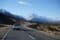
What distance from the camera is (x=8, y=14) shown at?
12984 mm

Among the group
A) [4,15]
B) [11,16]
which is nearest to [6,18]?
[4,15]

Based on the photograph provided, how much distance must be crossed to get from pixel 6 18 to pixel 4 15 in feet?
0.92

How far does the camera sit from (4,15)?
498 inches

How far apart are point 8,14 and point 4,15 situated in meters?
0.41

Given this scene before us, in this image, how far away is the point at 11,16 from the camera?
14.1m

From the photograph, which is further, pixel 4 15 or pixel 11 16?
Answer: pixel 11 16

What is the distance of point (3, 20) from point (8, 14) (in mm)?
554

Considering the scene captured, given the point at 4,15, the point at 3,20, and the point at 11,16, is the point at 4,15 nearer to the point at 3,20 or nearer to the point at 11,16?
the point at 3,20

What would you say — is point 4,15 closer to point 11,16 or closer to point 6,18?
point 6,18

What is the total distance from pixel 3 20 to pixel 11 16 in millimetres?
1108

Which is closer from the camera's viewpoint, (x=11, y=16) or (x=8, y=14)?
(x=8, y=14)

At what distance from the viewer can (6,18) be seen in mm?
12820

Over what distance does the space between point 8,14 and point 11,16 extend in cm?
110

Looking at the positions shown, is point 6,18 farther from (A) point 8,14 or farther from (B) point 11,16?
(B) point 11,16
